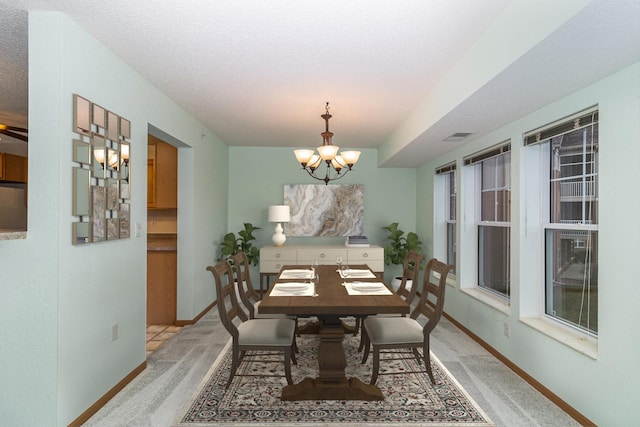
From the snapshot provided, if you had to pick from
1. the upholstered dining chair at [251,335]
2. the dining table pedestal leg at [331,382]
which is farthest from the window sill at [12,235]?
the dining table pedestal leg at [331,382]

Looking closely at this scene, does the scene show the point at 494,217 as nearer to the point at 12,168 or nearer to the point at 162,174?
the point at 162,174

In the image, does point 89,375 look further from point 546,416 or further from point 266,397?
point 546,416

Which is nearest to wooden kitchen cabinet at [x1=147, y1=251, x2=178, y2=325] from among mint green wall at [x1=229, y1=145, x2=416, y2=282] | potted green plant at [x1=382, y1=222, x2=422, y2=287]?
mint green wall at [x1=229, y1=145, x2=416, y2=282]

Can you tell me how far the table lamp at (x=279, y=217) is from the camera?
586cm

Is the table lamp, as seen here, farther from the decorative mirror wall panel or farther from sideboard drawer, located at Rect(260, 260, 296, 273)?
the decorative mirror wall panel

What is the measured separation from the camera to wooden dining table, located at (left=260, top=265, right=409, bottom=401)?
248 centimetres

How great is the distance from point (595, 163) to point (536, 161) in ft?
1.96

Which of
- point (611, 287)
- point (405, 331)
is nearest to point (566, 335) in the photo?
point (611, 287)

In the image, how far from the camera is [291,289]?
2.98 metres

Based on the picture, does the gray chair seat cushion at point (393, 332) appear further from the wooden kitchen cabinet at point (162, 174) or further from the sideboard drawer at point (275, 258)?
the wooden kitchen cabinet at point (162, 174)

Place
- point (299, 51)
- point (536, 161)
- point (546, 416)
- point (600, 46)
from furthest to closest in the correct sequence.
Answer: point (536, 161)
point (299, 51)
point (546, 416)
point (600, 46)

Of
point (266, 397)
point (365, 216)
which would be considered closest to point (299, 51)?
point (266, 397)

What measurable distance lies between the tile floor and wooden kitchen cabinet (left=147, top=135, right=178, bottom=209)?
1489mm

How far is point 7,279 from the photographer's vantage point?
7.20 feet
